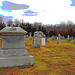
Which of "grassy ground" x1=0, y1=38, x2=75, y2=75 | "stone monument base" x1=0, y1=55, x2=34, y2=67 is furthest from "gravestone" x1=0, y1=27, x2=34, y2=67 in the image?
"grassy ground" x1=0, y1=38, x2=75, y2=75

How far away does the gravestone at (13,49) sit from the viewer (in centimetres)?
594

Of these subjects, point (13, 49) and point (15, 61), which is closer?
point (15, 61)

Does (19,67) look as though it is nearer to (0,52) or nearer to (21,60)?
(21,60)

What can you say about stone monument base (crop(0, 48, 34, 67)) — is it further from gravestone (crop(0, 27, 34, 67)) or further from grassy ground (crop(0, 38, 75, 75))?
grassy ground (crop(0, 38, 75, 75))

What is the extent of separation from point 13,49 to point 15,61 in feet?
2.00

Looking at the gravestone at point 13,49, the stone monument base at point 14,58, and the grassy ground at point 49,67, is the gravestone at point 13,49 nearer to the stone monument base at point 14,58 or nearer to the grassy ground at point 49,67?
the stone monument base at point 14,58

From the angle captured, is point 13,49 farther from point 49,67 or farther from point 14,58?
point 49,67

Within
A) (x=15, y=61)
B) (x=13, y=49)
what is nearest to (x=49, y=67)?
(x=15, y=61)

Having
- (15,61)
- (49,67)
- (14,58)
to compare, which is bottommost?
(49,67)

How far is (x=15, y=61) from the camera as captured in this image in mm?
5941

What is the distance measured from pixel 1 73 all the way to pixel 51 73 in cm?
212

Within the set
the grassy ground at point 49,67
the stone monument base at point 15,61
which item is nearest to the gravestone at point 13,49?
the stone monument base at point 15,61

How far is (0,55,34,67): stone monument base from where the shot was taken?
5838 mm

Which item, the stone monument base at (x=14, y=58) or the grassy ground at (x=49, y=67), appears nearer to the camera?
the grassy ground at (x=49, y=67)
